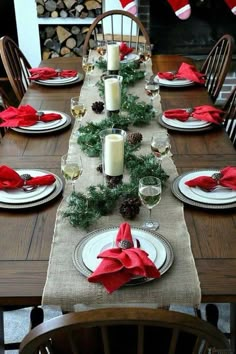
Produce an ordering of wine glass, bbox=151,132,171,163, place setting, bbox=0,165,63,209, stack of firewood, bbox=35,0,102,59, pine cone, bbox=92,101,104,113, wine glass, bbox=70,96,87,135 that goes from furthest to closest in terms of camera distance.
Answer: stack of firewood, bbox=35,0,102,59 < pine cone, bbox=92,101,104,113 < wine glass, bbox=70,96,87,135 < wine glass, bbox=151,132,171,163 < place setting, bbox=0,165,63,209

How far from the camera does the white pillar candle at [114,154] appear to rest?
4.88ft

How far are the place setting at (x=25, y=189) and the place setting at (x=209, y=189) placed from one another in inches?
13.8

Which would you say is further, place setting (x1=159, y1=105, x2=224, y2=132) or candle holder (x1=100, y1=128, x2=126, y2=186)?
place setting (x1=159, y1=105, x2=224, y2=132)

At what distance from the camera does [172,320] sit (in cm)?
85

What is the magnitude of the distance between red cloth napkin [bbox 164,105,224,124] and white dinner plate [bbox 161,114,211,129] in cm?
1

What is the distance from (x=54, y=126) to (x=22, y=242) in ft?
2.38

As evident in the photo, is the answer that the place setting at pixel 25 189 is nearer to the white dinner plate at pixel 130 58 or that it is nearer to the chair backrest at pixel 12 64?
the chair backrest at pixel 12 64

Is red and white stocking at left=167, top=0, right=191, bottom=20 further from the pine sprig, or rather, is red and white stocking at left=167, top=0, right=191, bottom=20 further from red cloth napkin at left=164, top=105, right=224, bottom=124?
the pine sprig

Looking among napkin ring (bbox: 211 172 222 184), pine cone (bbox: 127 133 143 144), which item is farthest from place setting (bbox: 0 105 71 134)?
napkin ring (bbox: 211 172 222 184)

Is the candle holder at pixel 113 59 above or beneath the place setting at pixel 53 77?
above

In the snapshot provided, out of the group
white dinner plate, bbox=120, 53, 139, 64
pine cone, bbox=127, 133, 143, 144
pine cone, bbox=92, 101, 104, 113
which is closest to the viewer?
pine cone, bbox=127, 133, 143, 144

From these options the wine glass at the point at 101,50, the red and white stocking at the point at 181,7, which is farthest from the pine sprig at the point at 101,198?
the red and white stocking at the point at 181,7

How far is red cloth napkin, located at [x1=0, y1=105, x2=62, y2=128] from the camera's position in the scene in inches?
76.2

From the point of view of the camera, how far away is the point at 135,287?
1.14 metres
